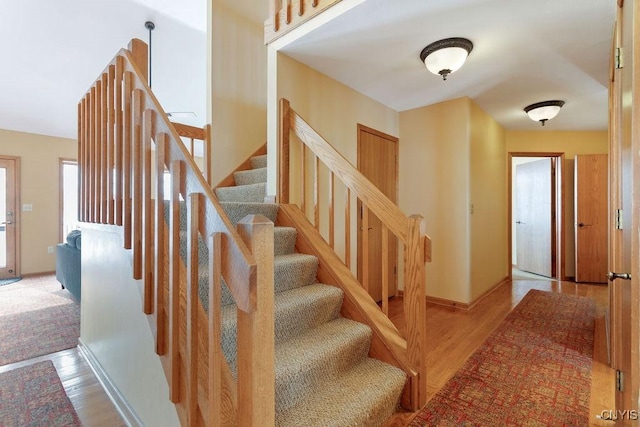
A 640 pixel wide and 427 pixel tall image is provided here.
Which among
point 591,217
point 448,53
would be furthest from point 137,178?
point 591,217

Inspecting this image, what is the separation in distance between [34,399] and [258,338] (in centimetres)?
203

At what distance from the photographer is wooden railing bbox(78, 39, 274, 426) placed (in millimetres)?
816

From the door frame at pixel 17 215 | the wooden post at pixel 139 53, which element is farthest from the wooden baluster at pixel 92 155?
the door frame at pixel 17 215

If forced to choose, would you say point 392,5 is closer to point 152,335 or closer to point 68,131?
point 152,335

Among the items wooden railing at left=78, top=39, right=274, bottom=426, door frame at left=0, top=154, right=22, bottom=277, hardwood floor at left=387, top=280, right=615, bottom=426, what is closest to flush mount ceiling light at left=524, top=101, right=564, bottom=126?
hardwood floor at left=387, top=280, right=615, bottom=426

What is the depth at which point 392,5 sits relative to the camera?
1856 millimetres

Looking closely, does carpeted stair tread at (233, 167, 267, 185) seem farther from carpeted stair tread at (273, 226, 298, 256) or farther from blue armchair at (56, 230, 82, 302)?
blue armchair at (56, 230, 82, 302)

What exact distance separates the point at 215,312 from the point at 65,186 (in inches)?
257

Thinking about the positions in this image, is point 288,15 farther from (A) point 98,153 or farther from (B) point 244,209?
(A) point 98,153

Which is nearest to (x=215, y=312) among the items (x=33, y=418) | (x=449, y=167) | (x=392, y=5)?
(x=33, y=418)

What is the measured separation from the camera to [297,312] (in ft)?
5.40

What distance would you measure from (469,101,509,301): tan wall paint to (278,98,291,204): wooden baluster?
2.24 m

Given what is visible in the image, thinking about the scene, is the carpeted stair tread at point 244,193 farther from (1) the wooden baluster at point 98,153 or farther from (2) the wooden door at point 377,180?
(2) the wooden door at point 377,180

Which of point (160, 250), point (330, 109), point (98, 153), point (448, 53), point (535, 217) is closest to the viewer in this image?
point (160, 250)
